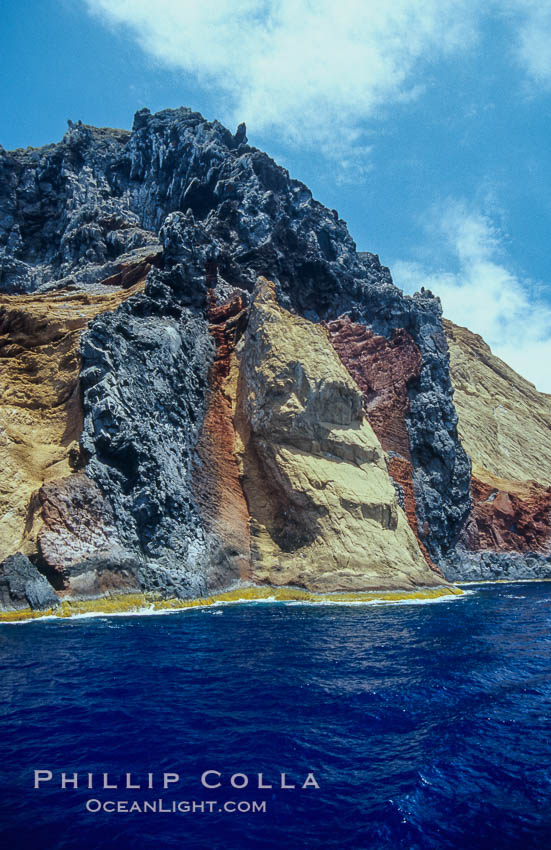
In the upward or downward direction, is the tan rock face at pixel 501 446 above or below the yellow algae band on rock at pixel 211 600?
above

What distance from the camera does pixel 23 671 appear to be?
59.5 feet

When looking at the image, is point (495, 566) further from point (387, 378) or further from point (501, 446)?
point (501, 446)

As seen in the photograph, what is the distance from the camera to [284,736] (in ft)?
42.7

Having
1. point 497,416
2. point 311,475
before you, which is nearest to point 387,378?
point 311,475

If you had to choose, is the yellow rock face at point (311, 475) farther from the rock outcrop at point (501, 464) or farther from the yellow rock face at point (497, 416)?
the yellow rock face at point (497, 416)

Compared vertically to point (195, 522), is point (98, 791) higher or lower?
lower

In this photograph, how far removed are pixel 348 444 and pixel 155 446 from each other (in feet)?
59.8

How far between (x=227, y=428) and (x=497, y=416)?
238 feet

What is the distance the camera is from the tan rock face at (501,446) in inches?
2621

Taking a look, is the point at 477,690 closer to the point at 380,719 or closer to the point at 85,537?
the point at 380,719

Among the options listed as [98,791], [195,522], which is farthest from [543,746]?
[195,522]

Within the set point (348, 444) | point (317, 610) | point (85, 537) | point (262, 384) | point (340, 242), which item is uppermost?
point (340, 242)

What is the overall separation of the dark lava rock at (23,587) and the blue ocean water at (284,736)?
16.6ft

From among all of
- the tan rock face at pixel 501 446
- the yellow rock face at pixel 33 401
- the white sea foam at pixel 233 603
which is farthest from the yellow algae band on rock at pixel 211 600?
the tan rock face at pixel 501 446
